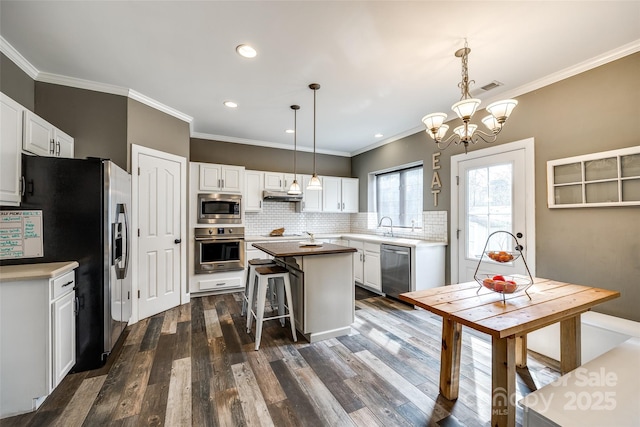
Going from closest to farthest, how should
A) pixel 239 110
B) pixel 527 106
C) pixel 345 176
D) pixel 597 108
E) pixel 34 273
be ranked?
1. pixel 34 273
2. pixel 597 108
3. pixel 527 106
4. pixel 239 110
5. pixel 345 176

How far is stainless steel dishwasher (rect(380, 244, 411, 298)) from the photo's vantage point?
3.75 meters

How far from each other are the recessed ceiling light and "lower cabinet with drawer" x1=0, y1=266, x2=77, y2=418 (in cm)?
217

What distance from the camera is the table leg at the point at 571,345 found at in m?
1.98

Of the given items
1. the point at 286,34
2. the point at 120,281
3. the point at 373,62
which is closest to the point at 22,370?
the point at 120,281

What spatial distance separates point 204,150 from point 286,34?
3.15 meters

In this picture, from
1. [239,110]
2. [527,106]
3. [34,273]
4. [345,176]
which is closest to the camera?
[34,273]

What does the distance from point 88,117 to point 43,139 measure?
709 millimetres

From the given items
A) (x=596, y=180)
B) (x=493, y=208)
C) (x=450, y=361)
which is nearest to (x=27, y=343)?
(x=450, y=361)

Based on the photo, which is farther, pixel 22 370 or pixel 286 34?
pixel 286 34

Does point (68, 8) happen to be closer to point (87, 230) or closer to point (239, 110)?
point (87, 230)

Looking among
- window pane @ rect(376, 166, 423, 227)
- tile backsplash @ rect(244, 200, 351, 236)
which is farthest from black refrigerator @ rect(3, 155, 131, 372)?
window pane @ rect(376, 166, 423, 227)

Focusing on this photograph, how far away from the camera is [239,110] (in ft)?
12.1

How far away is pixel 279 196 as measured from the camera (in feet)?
16.0

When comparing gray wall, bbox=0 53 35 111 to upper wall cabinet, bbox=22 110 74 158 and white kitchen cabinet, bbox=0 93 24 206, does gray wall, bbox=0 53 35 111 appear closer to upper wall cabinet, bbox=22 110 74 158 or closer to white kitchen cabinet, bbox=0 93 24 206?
upper wall cabinet, bbox=22 110 74 158
